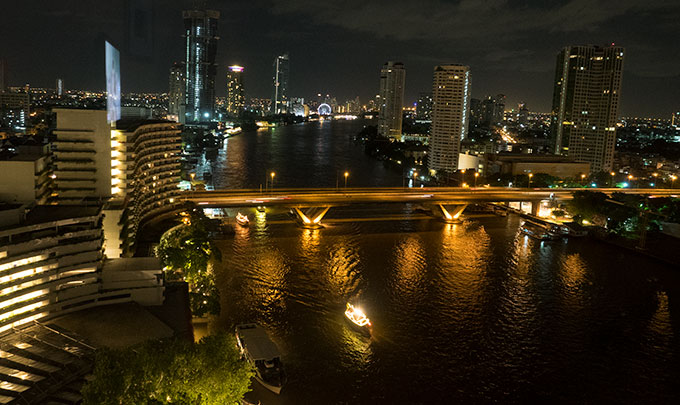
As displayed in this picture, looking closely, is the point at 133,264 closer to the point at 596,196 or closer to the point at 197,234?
the point at 197,234

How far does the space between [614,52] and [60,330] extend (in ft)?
98.2

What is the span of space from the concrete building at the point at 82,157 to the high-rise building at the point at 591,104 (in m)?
24.2

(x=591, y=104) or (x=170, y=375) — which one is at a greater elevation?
(x=591, y=104)

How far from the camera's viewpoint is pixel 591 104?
99.0ft

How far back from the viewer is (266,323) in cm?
852

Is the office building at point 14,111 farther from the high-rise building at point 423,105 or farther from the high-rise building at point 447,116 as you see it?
the high-rise building at point 423,105

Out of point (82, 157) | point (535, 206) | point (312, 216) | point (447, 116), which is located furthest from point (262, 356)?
point (447, 116)

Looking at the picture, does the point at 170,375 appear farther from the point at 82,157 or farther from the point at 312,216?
the point at 312,216

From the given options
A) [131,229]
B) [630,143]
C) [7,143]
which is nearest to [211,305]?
[131,229]

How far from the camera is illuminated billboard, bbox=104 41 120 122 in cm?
1043

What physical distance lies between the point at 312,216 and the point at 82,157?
643cm

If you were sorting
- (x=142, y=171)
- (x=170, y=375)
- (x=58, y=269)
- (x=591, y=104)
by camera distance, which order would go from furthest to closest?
(x=591, y=104) < (x=142, y=171) < (x=58, y=269) < (x=170, y=375)

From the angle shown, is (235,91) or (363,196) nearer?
(363,196)

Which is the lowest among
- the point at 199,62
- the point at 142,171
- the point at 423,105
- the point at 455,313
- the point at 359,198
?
the point at 455,313
